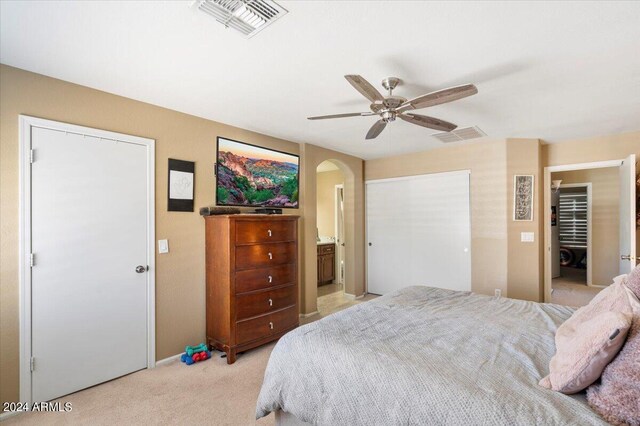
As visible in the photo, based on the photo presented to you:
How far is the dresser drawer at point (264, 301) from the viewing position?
10.0 feet

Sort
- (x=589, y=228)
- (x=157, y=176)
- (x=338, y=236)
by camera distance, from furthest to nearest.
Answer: (x=338, y=236) → (x=589, y=228) → (x=157, y=176)

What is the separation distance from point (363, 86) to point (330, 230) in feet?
16.2

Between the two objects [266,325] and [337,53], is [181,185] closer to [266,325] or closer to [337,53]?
[266,325]

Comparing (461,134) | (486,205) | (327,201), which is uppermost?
(461,134)

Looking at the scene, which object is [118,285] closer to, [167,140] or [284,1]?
[167,140]

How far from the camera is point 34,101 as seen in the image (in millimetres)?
2281

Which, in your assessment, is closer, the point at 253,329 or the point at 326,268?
the point at 253,329

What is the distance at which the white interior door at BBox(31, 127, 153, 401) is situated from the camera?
2.31 m

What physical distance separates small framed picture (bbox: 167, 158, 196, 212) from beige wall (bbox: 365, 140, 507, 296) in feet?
12.0

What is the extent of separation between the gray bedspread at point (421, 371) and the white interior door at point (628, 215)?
1.89 meters

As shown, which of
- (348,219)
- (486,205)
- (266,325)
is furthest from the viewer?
(348,219)

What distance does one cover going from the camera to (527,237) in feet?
13.5

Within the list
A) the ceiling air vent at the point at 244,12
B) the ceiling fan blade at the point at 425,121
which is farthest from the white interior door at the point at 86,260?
the ceiling fan blade at the point at 425,121

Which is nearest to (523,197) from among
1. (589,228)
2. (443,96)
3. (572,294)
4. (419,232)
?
(419,232)
